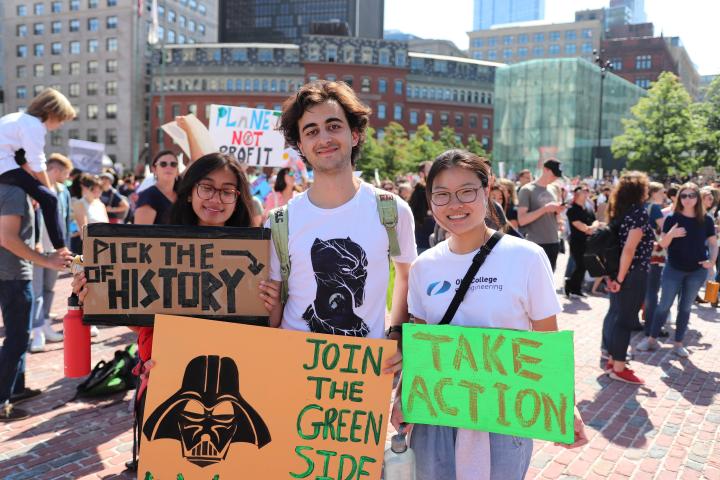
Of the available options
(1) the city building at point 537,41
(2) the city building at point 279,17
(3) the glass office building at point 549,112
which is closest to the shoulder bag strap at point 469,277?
(3) the glass office building at point 549,112

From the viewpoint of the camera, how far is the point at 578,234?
34.9 ft

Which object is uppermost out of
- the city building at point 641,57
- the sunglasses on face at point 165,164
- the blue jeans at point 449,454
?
the city building at point 641,57

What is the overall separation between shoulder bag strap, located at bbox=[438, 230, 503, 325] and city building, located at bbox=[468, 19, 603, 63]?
12019 centimetres

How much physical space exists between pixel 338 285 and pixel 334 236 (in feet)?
0.71

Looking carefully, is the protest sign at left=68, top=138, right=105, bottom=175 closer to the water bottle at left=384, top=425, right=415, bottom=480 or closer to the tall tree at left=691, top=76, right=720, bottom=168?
the water bottle at left=384, top=425, right=415, bottom=480

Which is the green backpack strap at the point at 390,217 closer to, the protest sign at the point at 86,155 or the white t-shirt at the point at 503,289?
the white t-shirt at the point at 503,289

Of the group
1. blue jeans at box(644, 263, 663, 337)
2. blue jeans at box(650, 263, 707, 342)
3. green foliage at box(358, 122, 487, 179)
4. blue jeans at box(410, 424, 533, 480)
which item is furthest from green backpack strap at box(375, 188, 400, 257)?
green foliage at box(358, 122, 487, 179)

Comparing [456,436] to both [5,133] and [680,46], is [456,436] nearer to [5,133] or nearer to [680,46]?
[5,133]

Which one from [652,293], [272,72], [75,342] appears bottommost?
[652,293]

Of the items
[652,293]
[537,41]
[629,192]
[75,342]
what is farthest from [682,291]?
[537,41]

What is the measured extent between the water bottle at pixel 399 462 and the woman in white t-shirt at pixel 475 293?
0.16 metres

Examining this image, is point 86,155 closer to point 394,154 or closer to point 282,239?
point 282,239

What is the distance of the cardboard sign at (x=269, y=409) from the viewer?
249 cm

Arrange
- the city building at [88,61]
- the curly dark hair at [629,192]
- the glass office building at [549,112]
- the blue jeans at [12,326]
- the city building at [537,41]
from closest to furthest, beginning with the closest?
1. the blue jeans at [12,326]
2. the curly dark hair at [629,192]
3. the glass office building at [549,112]
4. the city building at [88,61]
5. the city building at [537,41]
